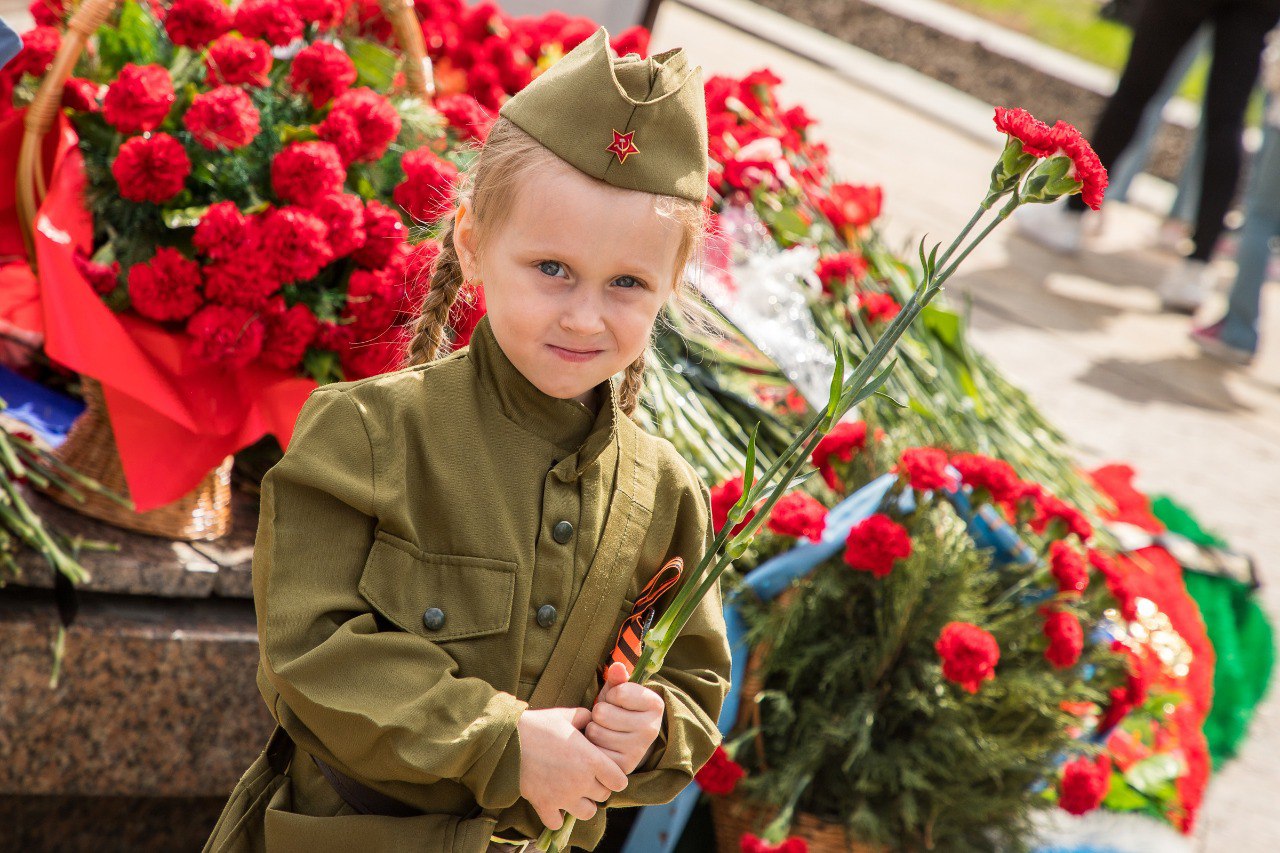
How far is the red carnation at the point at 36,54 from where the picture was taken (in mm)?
2406

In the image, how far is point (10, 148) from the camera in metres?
2.37

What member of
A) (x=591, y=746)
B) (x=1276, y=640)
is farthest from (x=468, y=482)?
(x=1276, y=640)

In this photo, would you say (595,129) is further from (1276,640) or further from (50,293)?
(1276,640)

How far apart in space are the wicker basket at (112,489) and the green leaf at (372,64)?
2.93 ft

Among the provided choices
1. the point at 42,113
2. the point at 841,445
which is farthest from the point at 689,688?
the point at 42,113

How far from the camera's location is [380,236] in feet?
7.47

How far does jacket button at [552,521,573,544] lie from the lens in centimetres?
143

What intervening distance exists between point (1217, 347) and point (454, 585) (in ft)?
18.5

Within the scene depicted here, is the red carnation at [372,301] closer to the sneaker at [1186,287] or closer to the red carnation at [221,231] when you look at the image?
the red carnation at [221,231]

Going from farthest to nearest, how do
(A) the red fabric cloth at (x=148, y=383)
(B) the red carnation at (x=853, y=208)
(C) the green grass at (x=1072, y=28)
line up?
1. (C) the green grass at (x=1072, y=28)
2. (B) the red carnation at (x=853, y=208)
3. (A) the red fabric cloth at (x=148, y=383)

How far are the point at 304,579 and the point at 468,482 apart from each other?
191 mm

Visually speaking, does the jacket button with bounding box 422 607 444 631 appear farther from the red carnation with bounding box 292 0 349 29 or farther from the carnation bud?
the red carnation with bounding box 292 0 349 29

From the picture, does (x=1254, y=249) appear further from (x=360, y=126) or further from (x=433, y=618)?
(x=433, y=618)

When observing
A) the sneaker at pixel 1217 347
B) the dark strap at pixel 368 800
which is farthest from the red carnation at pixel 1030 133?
the sneaker at pixel 1217 347
